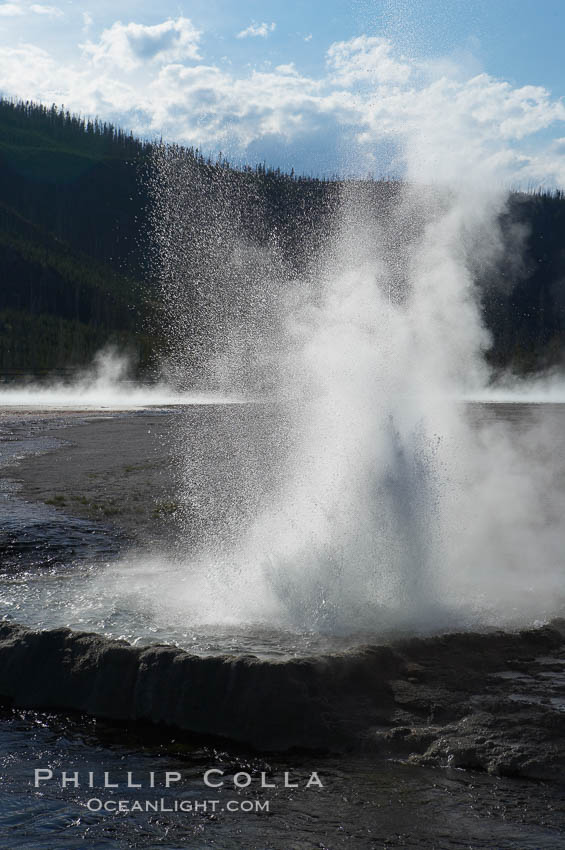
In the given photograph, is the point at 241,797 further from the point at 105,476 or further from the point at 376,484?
the point at 105,476

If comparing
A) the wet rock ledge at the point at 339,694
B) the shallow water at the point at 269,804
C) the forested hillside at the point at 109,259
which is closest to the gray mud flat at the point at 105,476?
the wet rock ledge at the point at 339,694

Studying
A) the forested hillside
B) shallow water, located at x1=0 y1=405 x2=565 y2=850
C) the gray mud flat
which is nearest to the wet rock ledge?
shallow water, located at x1=0 y1=405 x2=565 y2=850

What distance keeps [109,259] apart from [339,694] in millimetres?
163253

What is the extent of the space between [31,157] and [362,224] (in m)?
193

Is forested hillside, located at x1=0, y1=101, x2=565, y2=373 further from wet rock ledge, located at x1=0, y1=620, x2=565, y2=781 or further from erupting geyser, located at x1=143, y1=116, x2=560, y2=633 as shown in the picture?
wet rock ledge, located at x1=0, y1=620, x2=565, y2=781

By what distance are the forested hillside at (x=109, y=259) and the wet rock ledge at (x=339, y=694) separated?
177ft

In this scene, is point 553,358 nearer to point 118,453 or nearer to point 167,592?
point 118,453

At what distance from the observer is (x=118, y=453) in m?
23.5

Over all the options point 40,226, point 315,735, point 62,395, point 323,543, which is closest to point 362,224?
point 323,543

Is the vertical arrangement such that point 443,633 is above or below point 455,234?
below

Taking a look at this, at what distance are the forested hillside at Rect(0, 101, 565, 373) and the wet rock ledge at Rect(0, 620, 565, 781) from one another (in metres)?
54.0

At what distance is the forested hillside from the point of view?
10306cm

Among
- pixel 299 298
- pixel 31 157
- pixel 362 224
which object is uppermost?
pixel 31 157

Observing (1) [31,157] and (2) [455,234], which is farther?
(1) [31,157]
